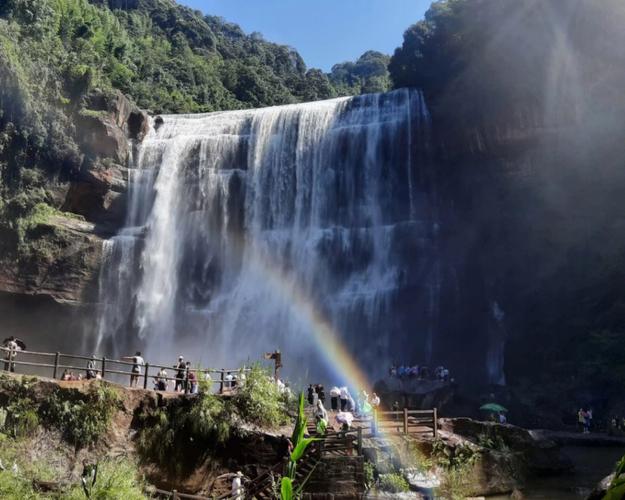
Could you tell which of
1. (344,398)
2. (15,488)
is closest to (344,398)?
(344,398)

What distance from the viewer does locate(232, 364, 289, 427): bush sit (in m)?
17.4

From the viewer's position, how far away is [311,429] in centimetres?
1730

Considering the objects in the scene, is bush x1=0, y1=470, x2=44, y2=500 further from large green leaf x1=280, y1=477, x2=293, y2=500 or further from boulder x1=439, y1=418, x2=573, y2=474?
boulder x1=439, y1=418, x2=573, y2=474

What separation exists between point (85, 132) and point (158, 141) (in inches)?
206

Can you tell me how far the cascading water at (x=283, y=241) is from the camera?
3575cm

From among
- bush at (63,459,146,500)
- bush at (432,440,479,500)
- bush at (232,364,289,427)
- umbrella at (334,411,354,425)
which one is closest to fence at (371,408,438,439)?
bush at (432,440,479,500)

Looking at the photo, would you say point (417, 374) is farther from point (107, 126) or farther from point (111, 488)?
point (107, 126)

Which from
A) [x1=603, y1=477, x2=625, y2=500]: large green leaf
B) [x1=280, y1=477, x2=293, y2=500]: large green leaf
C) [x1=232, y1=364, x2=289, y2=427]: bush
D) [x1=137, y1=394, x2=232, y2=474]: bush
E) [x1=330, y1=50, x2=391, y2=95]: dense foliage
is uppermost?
[x1=330, y1=50, x2=391, y2=95]: dense foliage

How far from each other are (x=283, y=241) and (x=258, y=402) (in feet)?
73.1

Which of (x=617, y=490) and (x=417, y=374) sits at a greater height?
(x=417, y=374)

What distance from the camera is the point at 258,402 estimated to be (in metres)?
17.5

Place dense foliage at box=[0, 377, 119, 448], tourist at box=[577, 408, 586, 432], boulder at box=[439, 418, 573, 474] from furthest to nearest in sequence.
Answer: tourist at box=[577, 408, 586, 432] < boulder at box=[439, 418, 573, 474] < dense foliage at box=[0, 377, 119, 448]

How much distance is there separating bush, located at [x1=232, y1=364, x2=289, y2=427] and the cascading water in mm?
16807

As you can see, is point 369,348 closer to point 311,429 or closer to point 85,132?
point 311,429
